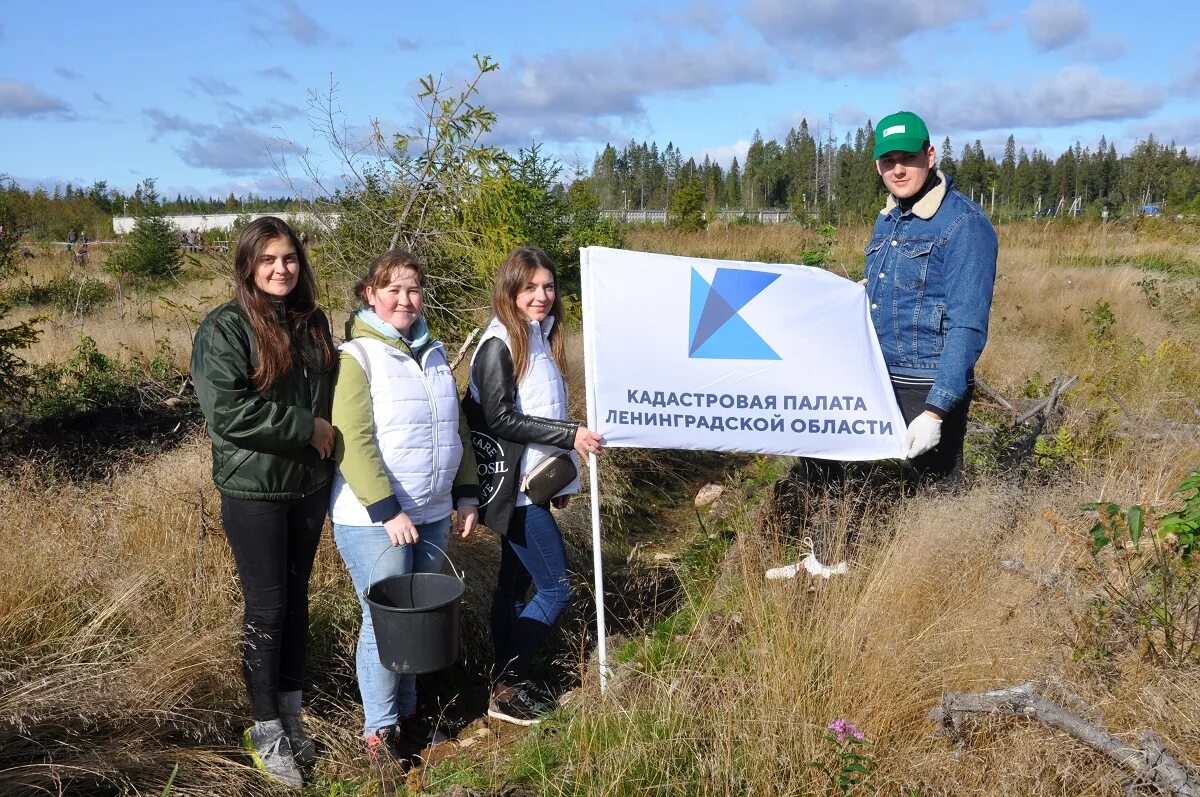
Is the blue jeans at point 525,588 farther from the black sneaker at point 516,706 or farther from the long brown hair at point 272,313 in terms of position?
the long brown hair at point 272,313

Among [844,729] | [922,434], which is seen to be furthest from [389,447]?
[922,434]

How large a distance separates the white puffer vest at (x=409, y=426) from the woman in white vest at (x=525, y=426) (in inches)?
9.3

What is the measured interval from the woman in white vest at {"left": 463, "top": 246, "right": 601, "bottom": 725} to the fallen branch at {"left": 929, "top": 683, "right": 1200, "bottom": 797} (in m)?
1.58

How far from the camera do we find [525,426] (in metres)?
3.50

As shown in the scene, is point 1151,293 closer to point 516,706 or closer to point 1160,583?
point 1160,583

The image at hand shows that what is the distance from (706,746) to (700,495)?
4622 millimetres

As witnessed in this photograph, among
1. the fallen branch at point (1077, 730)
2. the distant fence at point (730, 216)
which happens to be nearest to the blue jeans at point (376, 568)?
the fallen branch at point (1077, 730)

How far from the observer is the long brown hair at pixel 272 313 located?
3.04m

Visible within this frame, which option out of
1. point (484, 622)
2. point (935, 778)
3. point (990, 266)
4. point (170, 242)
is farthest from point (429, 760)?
point (170, 242)

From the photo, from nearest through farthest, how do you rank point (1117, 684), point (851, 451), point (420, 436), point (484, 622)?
point (1117, 684) → point (420, 436) → point (851, 451) → point (484, 622)

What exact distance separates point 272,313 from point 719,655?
2.00 metres

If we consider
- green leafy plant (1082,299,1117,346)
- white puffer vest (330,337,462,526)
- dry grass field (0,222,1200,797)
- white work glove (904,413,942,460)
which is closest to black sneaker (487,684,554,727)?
dry grass field (0,222,1200,797)

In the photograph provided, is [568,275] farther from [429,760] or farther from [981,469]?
[429,760]

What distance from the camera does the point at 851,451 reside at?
3896 millimetres
